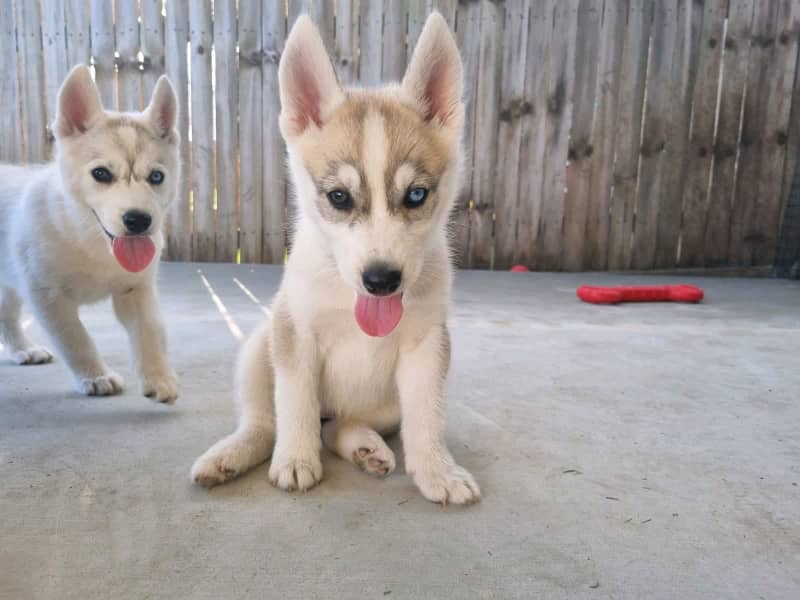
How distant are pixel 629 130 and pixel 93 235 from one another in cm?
502

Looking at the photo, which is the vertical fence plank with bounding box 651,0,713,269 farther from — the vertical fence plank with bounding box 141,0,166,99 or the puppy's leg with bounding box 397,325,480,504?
the puppy's leg with bounding box 397,325,480,504

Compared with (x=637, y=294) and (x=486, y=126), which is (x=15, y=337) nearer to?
(x=637, y=294)

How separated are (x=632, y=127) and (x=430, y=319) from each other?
498 cm

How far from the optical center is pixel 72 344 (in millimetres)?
2365

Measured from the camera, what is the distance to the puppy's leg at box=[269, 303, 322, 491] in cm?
165

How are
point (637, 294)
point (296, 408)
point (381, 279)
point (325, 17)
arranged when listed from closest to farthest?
point (381, 279), point (296, 408), point (637, 294), point (325, 17)

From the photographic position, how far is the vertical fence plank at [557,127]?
227 inches

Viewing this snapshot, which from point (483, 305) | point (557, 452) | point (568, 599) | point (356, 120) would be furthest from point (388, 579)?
point (483, 305)

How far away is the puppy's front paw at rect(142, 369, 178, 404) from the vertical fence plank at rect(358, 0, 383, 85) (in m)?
4.03

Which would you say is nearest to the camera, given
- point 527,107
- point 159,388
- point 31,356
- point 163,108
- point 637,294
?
point 159,388

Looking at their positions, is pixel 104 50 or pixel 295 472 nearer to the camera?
pixel 295 472

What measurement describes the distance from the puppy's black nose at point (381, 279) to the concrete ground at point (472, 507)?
0.53m

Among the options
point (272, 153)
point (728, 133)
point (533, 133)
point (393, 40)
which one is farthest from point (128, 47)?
point (728, 133)

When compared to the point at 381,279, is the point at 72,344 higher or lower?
lower
